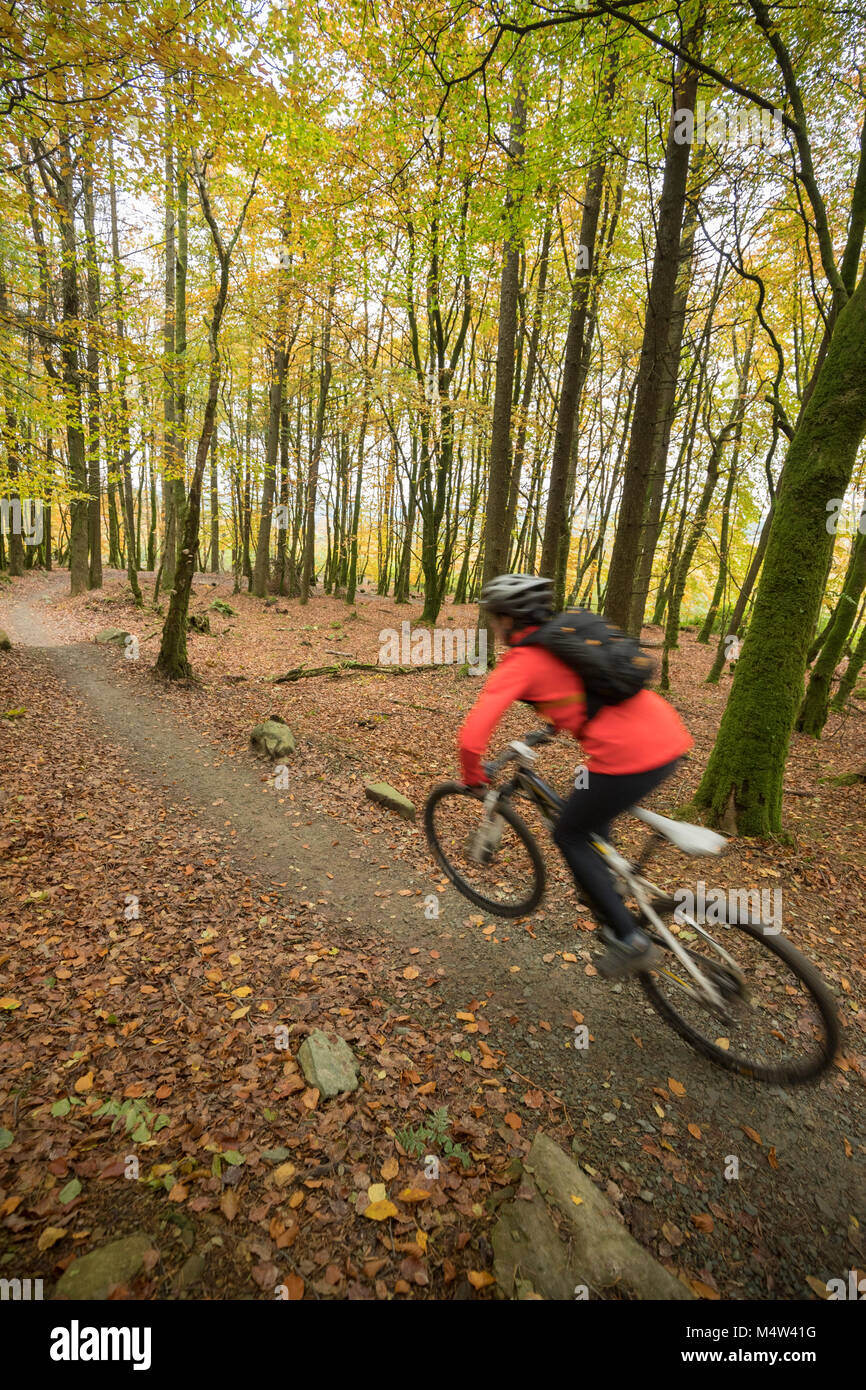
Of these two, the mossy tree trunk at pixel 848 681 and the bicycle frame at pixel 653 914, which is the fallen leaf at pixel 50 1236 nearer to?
the bicycle frame at pixel 653 914

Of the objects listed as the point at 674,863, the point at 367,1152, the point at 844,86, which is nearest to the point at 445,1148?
the point at 367,1152

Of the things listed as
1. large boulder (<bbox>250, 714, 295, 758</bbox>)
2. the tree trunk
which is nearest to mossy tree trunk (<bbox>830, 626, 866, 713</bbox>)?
the tree trunk

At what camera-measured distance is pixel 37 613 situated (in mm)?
17484

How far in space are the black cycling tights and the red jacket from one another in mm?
Result: 88

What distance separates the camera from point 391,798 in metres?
6.89

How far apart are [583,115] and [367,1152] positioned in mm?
11470

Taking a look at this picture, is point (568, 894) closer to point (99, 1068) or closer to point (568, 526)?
point (99, 1068)

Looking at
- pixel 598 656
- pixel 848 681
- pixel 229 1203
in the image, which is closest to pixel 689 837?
pixel 598 656

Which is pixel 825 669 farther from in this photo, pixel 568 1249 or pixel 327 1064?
pixel 327 1064

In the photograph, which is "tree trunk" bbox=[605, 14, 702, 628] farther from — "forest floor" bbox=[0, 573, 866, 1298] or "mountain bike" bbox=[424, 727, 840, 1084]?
"mountain bike" bbox=[424, 727, 840, 1084]

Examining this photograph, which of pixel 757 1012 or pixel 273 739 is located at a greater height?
pixel 273 739

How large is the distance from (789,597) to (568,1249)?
18.6 feet
